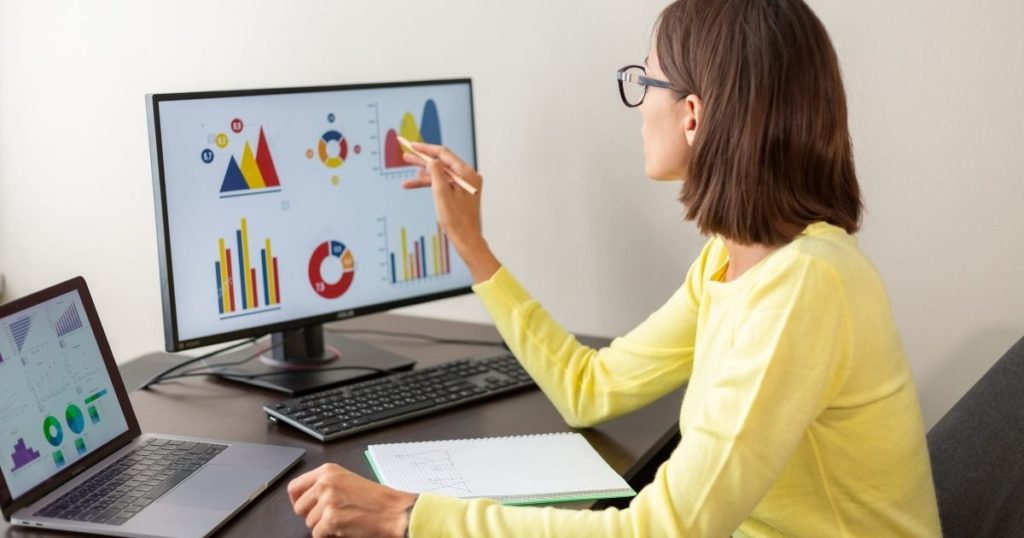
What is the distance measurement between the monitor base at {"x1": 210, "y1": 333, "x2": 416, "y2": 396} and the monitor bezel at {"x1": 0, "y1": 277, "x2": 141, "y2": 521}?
0.29 meters

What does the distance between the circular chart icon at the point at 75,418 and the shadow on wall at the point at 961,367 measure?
1249 mm

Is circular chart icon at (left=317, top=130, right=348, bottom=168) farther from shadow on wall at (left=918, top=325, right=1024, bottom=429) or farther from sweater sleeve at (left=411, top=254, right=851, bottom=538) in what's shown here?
shadow on wall at (left=918, top=325, right=1024, bottom=429)

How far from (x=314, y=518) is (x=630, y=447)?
464 millimetres

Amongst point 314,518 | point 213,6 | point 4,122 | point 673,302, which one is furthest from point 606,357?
point 4,122

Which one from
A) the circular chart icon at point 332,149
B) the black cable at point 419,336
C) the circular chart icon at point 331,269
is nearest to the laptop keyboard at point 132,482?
the circular chart icon at point 331,269

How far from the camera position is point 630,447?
4.57 ft

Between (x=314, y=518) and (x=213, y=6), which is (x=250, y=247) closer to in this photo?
(x=314, y=518)

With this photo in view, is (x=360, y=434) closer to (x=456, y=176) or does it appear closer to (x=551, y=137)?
(x=456, y=176)

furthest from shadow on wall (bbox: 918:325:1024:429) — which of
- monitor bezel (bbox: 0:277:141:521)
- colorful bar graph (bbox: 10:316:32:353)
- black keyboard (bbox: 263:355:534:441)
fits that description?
colorful bar graph (bbox: 10:316:32:353)

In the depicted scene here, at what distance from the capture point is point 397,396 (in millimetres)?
1510

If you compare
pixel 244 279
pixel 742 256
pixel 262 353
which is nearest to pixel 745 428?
pixel 742 256

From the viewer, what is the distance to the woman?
1.02 m

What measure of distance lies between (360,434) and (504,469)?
0.77 ft

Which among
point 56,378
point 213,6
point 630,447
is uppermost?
point 213,6
